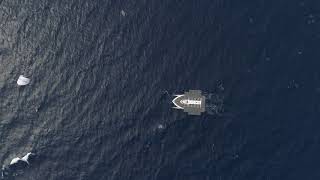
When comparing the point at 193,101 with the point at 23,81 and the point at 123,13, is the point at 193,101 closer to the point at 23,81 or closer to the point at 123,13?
the point at 123,13

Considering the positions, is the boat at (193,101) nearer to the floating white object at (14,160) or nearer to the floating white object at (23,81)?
the floating white object at (23,81)

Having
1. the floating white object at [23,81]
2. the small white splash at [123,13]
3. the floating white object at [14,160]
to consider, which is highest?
the small white splash at [123,13]

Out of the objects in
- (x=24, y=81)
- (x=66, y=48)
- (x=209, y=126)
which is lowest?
(x=209, y=126)

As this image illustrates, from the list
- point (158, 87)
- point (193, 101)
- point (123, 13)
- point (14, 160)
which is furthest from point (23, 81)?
point (193, 101)

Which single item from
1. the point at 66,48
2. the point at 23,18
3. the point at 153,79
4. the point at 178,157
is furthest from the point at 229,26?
the point at 23,18

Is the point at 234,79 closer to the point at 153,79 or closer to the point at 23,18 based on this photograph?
the point at 153,79

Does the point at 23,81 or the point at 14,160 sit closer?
the point at 14,160

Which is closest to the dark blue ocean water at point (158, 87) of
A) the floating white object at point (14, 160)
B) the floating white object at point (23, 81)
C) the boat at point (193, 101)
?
the floating white object at point (23, 81)

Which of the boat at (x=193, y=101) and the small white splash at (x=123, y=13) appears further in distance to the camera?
the small white splash at (x=123, y=13)
